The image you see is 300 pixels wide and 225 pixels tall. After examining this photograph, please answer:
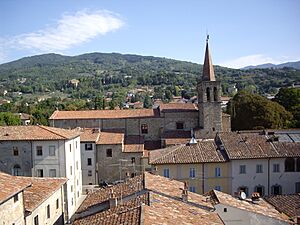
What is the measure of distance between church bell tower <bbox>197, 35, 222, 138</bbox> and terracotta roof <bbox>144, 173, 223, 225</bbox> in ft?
85.7

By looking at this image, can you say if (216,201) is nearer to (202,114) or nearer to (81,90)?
(202,114)

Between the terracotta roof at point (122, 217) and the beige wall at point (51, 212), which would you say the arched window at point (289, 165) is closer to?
the terracotta roof at point (122, 217)

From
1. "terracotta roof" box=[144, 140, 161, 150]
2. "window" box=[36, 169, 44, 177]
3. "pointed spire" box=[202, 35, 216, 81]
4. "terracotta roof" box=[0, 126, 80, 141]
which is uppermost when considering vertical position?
"pointed spire" box=[202, 35, 216, 81]

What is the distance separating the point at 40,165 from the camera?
104 ft

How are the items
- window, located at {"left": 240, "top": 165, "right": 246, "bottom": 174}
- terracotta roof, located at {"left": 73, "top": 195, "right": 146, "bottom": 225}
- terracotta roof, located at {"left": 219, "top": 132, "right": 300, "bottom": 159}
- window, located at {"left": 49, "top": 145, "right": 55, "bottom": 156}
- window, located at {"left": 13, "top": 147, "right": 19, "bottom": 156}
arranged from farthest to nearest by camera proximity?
1. window, located at {"left": 13, "top": 147, "right": 19, "bottom": 156}
2. window, located at {"left": 49, "top": 145, "right": 55, "bottom": 156}
3. window, located at {"left": 240, "top": 165, "right": 246, "bottom": 174}
4. terracotta roof, located at {"left": 219, "top": 132, "right": 300, "bottom": 159}
5. terracotta roof, located at {"left": 73, "top": 195, "right": 146, "bottom": 225}

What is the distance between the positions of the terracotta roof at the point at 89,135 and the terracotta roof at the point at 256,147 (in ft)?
56.0

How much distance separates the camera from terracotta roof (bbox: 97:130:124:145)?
42.5 m

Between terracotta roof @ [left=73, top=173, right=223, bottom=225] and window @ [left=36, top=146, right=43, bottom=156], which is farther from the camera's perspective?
window @ [left=36, top=146, right=43, bottom=156]

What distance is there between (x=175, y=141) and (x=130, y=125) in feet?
24.7

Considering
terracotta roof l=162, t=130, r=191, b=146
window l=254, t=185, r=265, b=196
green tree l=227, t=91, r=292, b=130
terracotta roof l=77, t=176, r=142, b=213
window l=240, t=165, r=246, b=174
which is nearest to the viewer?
terracotta roof l=77, t=176, r=142, b=213

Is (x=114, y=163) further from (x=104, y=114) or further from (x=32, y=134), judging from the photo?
(x=32, y=134)

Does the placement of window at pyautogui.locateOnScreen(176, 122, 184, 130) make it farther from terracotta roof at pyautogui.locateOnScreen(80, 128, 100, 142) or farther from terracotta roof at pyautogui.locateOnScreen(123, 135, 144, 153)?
terracotta roof at pyautogui.locateOnScreen(80, 128, 100, 142)

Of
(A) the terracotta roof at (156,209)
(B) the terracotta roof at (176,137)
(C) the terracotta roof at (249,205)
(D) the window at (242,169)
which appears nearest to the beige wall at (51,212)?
(A) the terracotta roof at (156,209)

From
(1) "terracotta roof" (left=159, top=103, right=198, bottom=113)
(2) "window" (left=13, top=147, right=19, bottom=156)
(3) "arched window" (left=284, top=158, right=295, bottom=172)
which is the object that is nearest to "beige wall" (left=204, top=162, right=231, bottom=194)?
(3) "arched window" (left=284, top=158, right=295, bottom=172)
